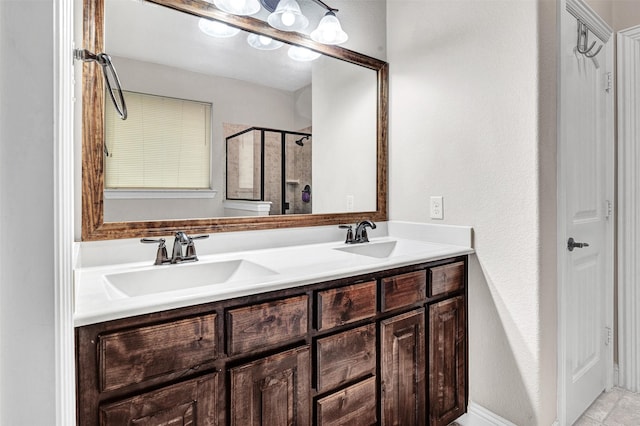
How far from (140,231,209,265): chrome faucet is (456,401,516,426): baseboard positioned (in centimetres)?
150

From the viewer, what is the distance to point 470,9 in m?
1.72

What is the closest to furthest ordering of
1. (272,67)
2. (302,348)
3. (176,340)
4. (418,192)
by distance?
(176,340)
(302,348)
(272,67)
(418,192)

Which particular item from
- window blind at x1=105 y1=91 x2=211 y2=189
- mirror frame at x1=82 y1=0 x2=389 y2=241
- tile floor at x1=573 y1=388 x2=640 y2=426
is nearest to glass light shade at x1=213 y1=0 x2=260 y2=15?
mirror frame at x1=82 y1=0 x2=389 y2=241

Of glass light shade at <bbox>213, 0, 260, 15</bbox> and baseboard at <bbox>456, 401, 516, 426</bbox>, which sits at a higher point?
glass light shade at <bbox>213, 0, 260, 15</bbox>

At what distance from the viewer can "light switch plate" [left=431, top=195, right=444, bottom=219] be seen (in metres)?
1.86

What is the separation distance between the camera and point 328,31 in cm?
183

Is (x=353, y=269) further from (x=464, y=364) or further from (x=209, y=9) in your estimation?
(x=209, y=9)

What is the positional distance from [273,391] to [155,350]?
38 cm

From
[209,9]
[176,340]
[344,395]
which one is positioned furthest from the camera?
[209,9]

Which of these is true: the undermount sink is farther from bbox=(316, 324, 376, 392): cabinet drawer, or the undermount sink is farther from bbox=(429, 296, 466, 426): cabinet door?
bbox=(316, 324, 376, 392): cabinet drawer

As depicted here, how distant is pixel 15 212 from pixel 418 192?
1757 mm

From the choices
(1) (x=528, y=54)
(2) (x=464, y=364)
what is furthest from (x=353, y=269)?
(1) (x=528, y=54)

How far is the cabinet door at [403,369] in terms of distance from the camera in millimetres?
1362

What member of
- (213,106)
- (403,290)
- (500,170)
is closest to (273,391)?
(403,290)
